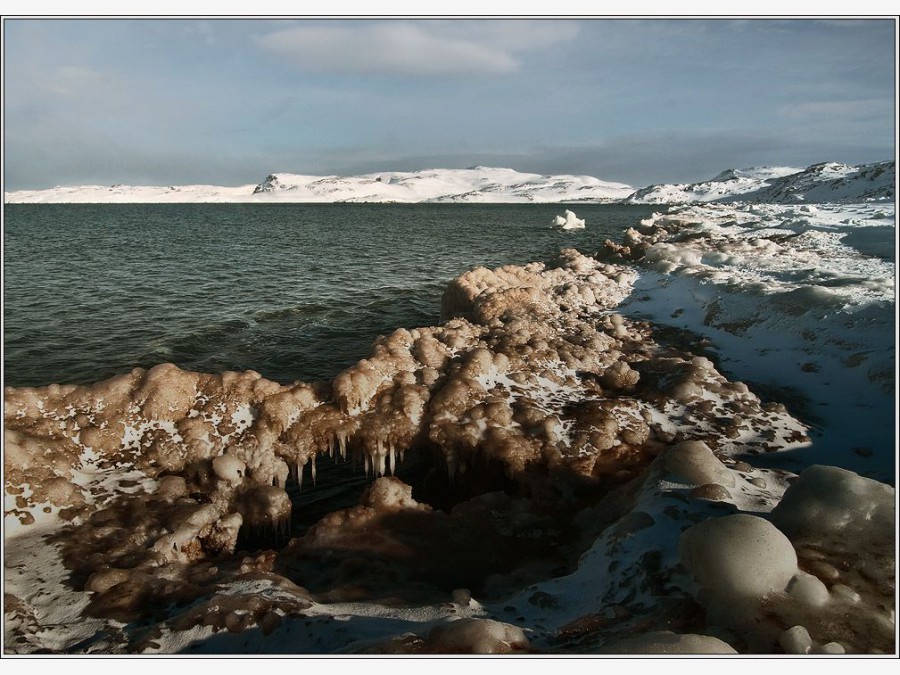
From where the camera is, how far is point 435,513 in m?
7.21

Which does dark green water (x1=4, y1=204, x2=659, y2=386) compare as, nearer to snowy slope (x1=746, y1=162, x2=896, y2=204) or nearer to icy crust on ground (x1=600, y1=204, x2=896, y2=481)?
icy crust on ground (x1=600, y1=204, x2=896, y2=481)

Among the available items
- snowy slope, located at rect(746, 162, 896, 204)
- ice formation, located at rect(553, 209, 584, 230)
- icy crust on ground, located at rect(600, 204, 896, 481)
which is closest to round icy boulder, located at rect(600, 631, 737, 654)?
icy crust on ground, located at rect(600, 204, 896, 481)

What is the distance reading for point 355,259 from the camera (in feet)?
124

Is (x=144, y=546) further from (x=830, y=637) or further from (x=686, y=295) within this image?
(x=686, y=295)

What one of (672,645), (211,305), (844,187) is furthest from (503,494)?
(844,187)

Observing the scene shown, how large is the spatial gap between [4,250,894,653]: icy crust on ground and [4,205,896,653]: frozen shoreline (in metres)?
0.03

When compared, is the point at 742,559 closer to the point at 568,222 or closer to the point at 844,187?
the point at 568,222

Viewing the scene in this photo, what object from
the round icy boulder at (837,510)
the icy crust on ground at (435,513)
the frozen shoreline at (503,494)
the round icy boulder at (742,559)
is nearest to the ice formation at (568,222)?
the frozen shoreline at (503,494)

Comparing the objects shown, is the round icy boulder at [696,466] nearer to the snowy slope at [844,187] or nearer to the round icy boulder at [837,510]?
the round icy boulder at [837,510]

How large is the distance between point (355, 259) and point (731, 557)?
1407 inches

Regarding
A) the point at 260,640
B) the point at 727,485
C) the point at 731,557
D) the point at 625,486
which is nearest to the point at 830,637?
the point at 731,557

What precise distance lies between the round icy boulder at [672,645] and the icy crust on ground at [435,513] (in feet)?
0.07

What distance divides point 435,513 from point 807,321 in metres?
10.6

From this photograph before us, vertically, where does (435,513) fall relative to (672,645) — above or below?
below
